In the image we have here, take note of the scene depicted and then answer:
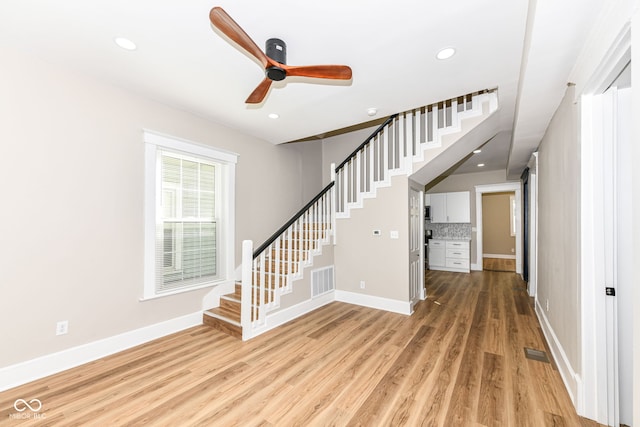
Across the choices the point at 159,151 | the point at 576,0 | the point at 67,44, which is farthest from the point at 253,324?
the point at 576,0

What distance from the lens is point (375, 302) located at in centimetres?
446

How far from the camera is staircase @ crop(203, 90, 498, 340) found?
11.3ft

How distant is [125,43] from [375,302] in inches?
174

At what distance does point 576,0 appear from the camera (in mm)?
1413

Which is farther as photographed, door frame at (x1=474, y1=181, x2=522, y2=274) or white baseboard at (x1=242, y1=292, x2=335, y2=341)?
door frame at (x1=474, y1=181, x2=522, y2=274)

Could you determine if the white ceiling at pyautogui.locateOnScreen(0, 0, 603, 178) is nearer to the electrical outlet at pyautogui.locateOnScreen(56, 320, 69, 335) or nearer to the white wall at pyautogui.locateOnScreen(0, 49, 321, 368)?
the white wall at pyautogui.locateOnScreen(0, 49, 321, 368)

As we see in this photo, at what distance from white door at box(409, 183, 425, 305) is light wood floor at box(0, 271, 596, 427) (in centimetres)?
92

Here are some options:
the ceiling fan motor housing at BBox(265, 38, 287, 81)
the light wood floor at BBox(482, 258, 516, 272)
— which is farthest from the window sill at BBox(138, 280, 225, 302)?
the light wood floor at BBox(482, 258, 516, 272)

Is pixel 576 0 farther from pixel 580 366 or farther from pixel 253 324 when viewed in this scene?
pixel 253 324

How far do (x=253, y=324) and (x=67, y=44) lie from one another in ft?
10.8

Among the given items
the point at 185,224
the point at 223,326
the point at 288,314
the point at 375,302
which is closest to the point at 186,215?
the point at 185,224

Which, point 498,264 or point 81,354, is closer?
point 81,354

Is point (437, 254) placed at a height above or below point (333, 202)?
below

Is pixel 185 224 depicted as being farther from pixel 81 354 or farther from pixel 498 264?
pixel 498 264
